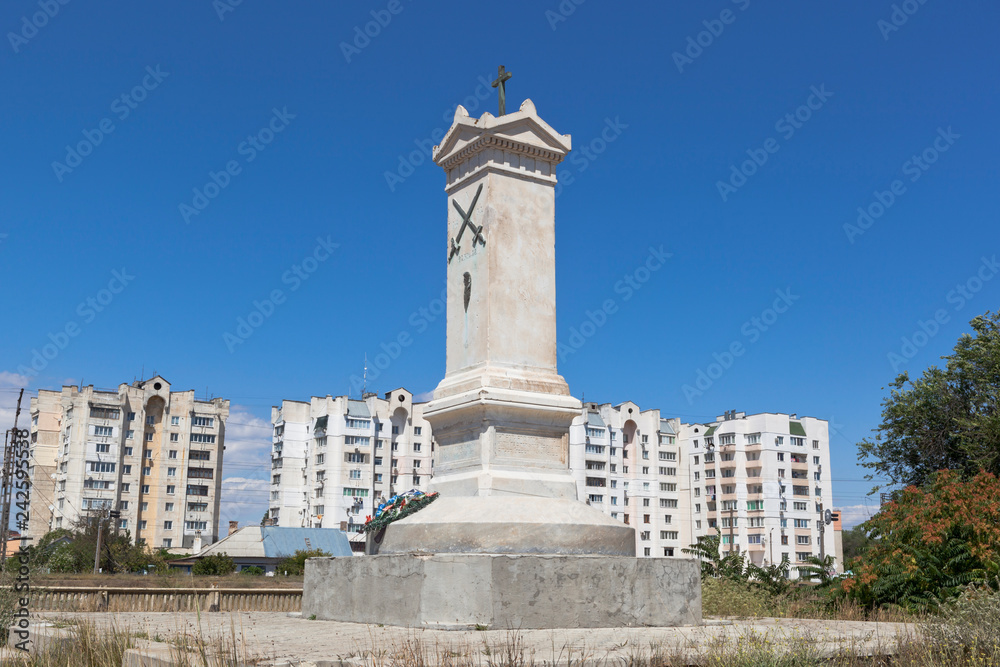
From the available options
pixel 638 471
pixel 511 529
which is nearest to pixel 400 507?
pixel 511 529

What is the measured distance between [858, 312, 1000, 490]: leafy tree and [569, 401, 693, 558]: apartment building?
56.5m

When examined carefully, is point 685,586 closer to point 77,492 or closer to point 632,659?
point 632,659

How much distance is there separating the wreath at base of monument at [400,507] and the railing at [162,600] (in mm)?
2869

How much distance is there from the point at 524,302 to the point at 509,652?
22.9 feet

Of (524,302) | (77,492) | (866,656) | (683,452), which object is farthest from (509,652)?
(683,452)

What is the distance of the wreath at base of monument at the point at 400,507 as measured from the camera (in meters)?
12.0

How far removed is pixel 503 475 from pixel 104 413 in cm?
7781

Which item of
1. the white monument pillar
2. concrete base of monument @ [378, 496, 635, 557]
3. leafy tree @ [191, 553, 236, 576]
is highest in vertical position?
the white monument pillar

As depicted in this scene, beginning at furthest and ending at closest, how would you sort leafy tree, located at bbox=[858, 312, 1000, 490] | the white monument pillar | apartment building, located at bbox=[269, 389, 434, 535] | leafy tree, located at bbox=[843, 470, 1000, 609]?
apartment building, located at bbox=[269, 389, 434, 535]
leafy tree, located at bbox=[858, 312, 1000, 490]
leafy tree, located at bbox=[843, 470, 1000, 609]
the white monument pillar

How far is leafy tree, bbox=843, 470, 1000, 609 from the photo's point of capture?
12.5 meters

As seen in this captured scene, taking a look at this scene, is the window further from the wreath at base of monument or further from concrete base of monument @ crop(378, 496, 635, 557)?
concrete base of monument @ crop(378, 496, 635, 557)

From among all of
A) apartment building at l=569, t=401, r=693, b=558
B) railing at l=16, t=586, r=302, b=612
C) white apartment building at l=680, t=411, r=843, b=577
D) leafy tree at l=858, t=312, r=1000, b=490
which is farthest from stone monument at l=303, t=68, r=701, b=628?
white apartment building at l=680, t=411, r=843, b=577

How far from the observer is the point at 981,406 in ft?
84.4

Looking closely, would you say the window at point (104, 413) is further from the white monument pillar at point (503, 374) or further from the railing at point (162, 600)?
the white monument pillar at point (503, 374)
